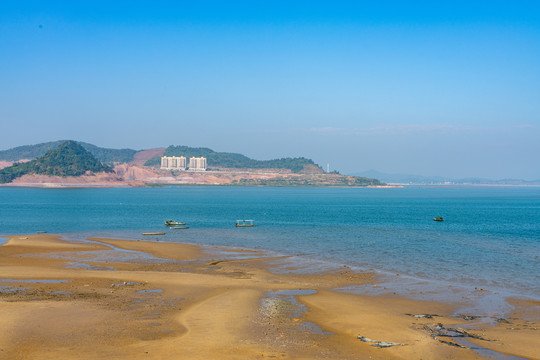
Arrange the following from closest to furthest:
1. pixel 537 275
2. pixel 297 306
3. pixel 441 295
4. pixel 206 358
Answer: pixel 206 358, pixel 297 306, pixel 441 295, pixel 537 275

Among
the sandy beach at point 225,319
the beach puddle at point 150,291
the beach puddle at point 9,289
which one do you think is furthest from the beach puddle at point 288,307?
the beach puddle at point 9,289

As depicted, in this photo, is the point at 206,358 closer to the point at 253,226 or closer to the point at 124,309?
the point at 124,309

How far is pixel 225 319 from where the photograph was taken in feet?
72.2

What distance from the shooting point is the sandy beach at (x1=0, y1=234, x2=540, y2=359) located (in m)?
17.6

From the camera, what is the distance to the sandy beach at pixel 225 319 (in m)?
17.6

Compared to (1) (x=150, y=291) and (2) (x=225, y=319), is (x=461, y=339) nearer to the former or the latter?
(2) (x=225, y=319)

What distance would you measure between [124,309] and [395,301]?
47.1 feet

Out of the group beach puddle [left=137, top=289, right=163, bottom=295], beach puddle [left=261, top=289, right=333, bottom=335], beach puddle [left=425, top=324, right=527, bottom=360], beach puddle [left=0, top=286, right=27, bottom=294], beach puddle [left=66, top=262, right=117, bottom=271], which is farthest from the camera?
beach puddle [left=66, top=262, right=117, bottom=271]

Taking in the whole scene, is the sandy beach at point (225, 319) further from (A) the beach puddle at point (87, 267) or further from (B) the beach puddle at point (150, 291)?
(A) the beach puddle at point (87, 267)

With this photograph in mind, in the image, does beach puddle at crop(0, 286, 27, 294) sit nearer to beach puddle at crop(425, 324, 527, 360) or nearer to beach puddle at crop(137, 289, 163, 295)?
beach puddle at crop(137, 289, 163, 295)

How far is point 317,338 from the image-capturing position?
19.4 m

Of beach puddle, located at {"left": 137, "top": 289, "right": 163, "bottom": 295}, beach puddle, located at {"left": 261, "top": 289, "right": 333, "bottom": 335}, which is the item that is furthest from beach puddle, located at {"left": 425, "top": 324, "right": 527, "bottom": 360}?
beach puddle, located at {"left": 137, "top": 289, "right": 163, "bottom": 295}

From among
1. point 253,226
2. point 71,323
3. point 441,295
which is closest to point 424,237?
point 253,226

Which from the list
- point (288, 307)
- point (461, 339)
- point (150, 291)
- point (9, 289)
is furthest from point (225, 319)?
point (9, 289)
